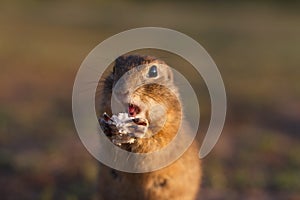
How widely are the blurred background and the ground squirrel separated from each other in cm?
113

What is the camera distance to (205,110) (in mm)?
9867

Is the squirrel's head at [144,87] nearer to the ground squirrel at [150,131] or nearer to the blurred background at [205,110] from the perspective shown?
the ground squirrel at [150,131]

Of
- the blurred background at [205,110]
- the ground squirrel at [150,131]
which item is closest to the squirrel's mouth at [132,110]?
the ground squirrel at [150,131]

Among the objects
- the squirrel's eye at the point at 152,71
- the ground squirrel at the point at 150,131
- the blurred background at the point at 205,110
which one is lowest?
the ground squirrel at the point at 150,131

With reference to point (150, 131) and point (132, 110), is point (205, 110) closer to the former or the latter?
point (150, 131)

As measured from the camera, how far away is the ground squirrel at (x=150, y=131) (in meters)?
4.25

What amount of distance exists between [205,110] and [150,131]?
5.51 metres

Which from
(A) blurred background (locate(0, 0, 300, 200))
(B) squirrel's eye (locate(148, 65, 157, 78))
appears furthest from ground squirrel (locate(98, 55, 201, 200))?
(A) blurred background (locate(0, 0, 300, 200))

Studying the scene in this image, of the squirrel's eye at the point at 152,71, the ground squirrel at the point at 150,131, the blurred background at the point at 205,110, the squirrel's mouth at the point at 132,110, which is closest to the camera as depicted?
the squirrel's mouth at the point at 132,110

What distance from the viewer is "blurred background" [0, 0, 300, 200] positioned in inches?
257

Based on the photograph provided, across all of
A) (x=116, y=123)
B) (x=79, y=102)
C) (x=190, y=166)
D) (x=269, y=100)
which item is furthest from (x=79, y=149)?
(x=269, y=100)

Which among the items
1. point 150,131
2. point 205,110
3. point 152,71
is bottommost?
point 150,131

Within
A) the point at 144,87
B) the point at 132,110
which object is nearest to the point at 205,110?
the point at 144,87

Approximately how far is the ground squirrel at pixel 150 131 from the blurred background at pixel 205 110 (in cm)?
113
